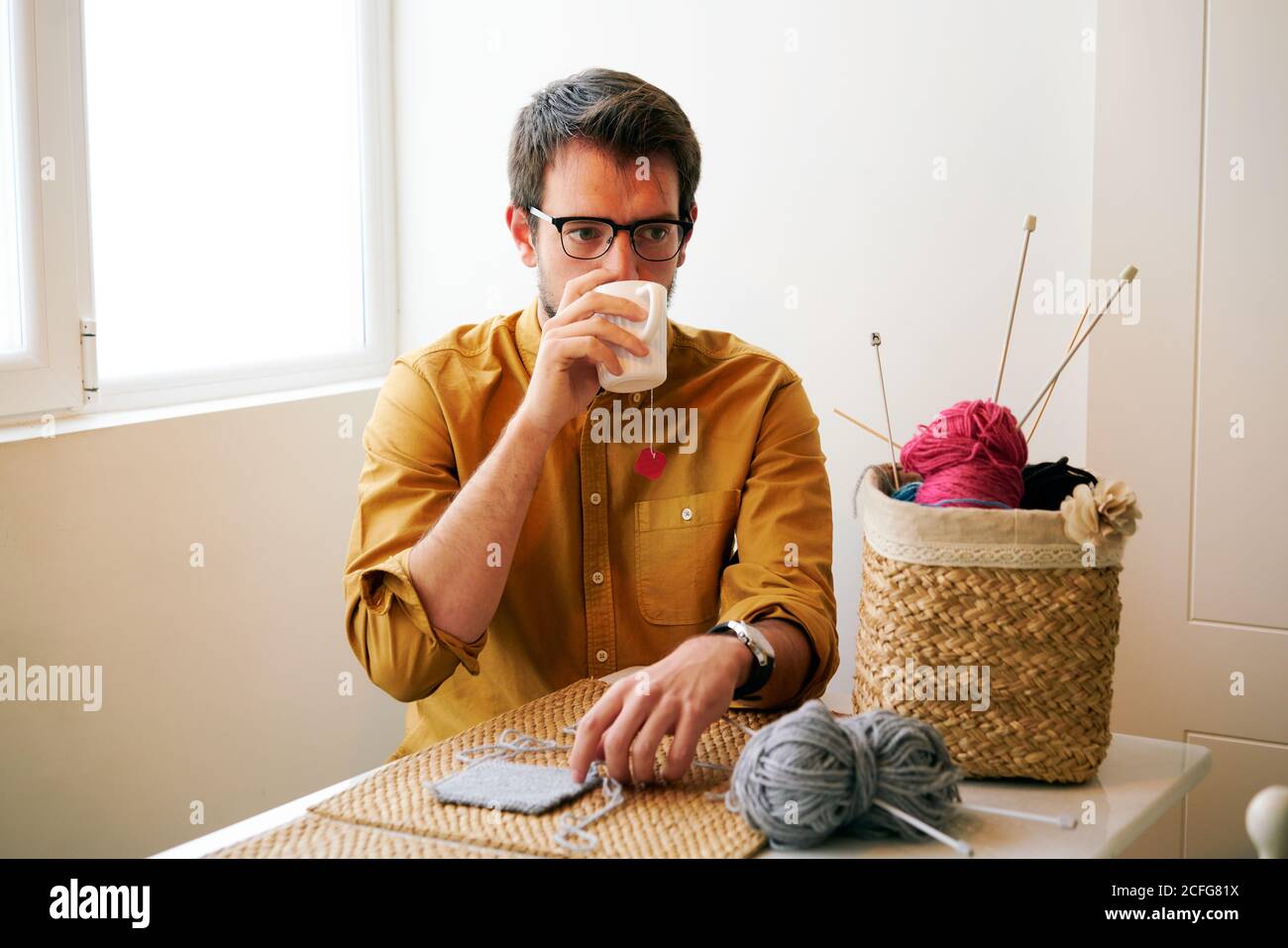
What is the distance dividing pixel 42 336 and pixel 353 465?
63 centimetres

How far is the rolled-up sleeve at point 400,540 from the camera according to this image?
1312 millimetres

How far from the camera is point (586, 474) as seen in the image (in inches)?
59.9

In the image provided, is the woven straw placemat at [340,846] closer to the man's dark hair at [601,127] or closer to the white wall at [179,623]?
the man's dark hair at [601,127]

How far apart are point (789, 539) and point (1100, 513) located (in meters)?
0.46

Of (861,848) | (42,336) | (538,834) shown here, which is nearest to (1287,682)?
(861,848)

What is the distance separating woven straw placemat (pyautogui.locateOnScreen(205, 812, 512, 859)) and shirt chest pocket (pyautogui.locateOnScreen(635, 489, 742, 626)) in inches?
24.4

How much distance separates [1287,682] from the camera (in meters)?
1.67

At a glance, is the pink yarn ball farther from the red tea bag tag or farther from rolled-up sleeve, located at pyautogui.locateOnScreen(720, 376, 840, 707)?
the red tea bag tag

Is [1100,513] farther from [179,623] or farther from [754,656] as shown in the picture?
[179,623]

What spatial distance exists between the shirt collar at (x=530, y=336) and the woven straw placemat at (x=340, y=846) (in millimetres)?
732

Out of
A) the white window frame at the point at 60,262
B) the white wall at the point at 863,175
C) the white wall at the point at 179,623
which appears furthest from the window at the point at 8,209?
the white wall at the point at 863,175

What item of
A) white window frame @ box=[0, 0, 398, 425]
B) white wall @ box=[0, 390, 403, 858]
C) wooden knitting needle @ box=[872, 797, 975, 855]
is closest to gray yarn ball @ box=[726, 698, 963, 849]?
wooden knitting needle @ box=[872, 797, 975, 855]

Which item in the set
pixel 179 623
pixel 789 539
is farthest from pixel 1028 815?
pixel 179 623
